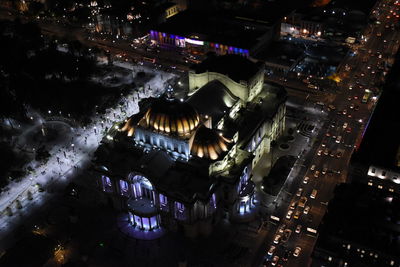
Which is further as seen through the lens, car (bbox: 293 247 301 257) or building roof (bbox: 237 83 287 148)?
building roof (bbox: 237 83 287 148)

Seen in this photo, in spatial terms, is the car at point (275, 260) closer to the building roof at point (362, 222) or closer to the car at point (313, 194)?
the building roof at point (362, 222)

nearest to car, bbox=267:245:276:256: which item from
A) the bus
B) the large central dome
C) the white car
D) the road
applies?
the white car

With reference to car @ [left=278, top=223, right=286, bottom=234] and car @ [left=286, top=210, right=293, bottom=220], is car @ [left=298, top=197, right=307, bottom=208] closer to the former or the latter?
car @ [left=286, top=210, right=293, bottom=220]

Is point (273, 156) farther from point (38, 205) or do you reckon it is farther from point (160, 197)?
point (38, 205)

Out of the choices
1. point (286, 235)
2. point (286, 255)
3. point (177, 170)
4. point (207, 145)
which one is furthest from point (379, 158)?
point (177, 170)

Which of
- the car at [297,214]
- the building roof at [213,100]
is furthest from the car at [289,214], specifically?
the building roof at [213,100]

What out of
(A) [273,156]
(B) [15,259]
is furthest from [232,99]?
(B) [15,259]

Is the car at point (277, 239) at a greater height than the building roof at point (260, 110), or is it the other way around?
the building roof at point (260, 110)
